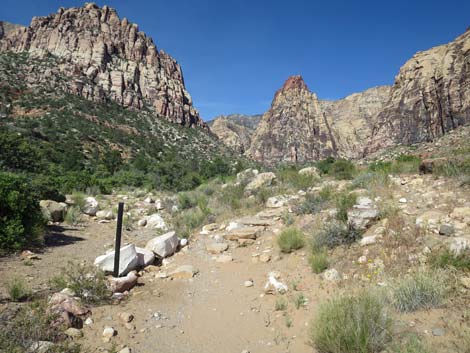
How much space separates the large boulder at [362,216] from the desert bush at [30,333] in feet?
15.0

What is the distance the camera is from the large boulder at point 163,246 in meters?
5.96

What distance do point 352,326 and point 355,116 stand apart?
487ft

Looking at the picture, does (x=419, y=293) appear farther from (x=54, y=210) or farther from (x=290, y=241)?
(x=54, y=210)

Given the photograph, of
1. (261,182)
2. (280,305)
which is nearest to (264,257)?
(280,305)

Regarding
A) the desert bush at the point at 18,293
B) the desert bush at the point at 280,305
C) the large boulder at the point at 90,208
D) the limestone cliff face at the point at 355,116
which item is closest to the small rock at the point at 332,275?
the desert bush at the point at 280,305

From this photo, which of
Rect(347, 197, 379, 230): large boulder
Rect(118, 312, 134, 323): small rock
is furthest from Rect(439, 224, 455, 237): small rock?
Rect(118, 312, 134, 323): small rock

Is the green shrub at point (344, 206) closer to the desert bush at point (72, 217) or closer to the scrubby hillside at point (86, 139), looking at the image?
the desert bush at point (72, 217)

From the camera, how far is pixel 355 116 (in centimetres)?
13512

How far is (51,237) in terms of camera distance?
24.6 feet

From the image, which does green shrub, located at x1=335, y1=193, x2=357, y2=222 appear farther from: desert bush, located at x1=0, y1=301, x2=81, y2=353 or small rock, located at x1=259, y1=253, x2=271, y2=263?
desert bush, located at x1=0, y1=301, x2=81, y2=353

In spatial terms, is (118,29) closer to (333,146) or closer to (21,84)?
(21,84)

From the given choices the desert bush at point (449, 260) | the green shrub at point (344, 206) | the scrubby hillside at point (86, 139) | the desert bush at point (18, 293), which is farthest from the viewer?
the scrubby hillside at point (86, 139)

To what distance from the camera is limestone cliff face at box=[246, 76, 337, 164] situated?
115 meters

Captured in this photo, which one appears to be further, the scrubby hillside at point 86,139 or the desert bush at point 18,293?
the scrubby hillside at point 86,139
